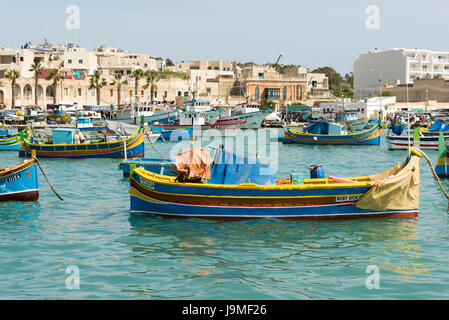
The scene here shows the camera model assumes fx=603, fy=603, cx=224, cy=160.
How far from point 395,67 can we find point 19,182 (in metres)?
109

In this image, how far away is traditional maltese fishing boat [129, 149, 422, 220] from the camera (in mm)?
17406

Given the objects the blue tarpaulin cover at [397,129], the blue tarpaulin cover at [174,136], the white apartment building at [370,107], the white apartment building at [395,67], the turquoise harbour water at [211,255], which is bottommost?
the turquoise harbour water at [211,255]

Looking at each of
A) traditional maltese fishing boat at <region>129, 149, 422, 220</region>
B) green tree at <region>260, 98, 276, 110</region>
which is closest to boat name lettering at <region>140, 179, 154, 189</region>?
traditional maltese fishing boat at <region>129, 149, 422, 220</region>

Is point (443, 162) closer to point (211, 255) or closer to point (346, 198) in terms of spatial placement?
point (346, 198)

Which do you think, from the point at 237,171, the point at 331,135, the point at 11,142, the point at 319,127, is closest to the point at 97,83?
the point at 11,142

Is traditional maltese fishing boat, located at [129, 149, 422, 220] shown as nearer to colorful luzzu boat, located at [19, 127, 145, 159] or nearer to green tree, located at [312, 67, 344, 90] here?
colorful luzzu boat, located at [19, 127, 145, 159]

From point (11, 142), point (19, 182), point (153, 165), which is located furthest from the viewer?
point (11, 142)

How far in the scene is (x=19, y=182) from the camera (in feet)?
69.5

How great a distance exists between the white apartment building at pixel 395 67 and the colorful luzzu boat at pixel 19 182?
104034 mm

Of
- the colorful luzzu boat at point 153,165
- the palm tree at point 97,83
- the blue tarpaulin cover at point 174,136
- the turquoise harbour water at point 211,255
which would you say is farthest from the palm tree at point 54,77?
the turquoise harbour water at point 211,255

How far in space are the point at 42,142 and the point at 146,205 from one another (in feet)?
82.5

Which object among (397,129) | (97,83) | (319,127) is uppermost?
(97,83)

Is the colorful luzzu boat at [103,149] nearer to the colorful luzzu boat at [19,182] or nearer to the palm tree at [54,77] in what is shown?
the colorful luzzu boat at [19,182]

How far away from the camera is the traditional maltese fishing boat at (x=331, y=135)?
5228 cm
